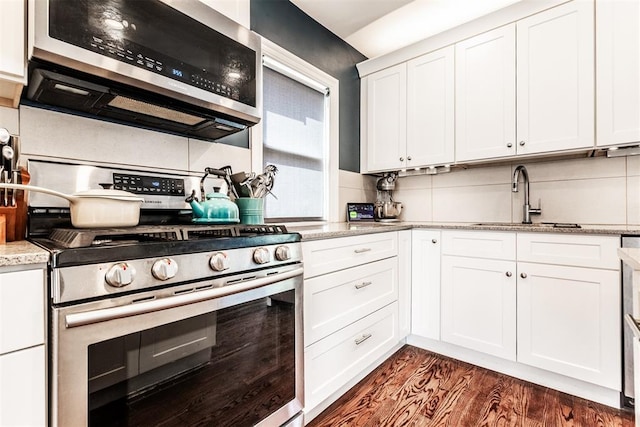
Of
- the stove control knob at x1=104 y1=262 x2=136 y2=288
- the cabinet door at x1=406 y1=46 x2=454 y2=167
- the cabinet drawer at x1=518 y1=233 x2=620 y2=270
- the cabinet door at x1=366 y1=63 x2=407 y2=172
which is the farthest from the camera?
the cabinet door at x1=366 y1=63 x2=407 y2=172

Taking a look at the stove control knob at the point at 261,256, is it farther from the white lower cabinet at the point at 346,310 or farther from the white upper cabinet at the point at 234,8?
the white upper cabinet at the point at 234,8

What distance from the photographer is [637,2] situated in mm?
1756

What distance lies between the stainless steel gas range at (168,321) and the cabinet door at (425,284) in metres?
1.24

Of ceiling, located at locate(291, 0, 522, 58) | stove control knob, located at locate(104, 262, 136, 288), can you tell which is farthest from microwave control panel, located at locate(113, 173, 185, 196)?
ceiling, located at locate(291, 0, 522, 58)

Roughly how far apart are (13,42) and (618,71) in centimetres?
277

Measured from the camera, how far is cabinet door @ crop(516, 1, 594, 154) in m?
1.90

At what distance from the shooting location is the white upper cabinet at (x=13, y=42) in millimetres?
961

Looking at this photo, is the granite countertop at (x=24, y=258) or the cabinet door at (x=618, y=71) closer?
the granite countertop at (x=24, y=258)

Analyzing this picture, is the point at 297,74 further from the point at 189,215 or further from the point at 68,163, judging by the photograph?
the point at 68,163

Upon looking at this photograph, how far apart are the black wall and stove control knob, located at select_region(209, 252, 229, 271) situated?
5.28 feet

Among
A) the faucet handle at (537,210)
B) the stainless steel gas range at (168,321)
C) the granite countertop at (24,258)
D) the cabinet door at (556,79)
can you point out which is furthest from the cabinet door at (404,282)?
the granite countertop at (24,258)

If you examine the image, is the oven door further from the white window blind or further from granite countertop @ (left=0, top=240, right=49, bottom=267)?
the white window blind

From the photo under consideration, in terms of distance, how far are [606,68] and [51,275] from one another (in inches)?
107

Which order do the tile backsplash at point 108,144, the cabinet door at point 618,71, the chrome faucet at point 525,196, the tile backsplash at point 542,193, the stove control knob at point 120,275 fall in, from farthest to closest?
the chrome faucet at point 525,196 < the tile backsplash at point 542,193 < the cabinet door at point 618,71 < the tile backsplash at point 108,144 < the stove control knob at point 120,275
